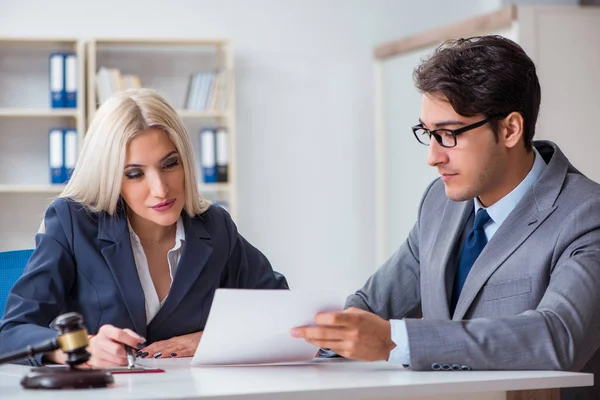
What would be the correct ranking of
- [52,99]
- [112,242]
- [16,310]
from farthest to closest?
[52,99] < [112,242] < [16,310]

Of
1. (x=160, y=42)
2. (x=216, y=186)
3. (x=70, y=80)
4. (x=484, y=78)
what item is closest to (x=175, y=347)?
(x=484, y=78)

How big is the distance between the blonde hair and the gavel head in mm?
802

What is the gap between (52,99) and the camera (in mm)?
5016

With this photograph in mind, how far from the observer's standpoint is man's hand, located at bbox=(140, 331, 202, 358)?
2.10 meters

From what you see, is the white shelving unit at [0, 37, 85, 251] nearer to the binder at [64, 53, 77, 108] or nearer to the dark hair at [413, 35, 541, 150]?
the binder at [64, 53, 77, 108]

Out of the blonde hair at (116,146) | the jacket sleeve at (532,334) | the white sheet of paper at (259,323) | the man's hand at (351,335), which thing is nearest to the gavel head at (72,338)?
the white sheet of paper at (259,323)

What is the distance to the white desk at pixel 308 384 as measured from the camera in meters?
1.36

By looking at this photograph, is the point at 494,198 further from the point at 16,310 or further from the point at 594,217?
the point at 16,310

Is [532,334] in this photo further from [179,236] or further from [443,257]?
[179,236]

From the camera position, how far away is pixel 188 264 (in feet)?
7.45

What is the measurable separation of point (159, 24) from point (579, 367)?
13.5ft

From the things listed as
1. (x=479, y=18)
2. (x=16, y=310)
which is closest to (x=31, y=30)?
(x=479, y=18)

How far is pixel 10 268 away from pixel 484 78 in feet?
4.13

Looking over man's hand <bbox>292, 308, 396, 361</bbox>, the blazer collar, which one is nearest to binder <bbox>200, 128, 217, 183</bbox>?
the blazer collar
